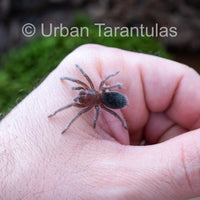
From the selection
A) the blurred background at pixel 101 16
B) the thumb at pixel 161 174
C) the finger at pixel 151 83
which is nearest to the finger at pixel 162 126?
the finger at pixel 151 83

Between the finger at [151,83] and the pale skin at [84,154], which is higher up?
the finger at [151,83]

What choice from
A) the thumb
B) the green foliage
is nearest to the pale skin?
the thumb

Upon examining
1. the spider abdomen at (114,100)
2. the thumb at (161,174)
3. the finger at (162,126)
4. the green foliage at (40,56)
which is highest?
the green foliage at (40,56)

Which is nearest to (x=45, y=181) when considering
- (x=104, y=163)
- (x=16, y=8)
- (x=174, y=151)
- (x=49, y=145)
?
(x=49, y=145)

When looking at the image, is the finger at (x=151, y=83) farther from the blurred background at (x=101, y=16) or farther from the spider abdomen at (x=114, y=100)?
the blurred background at (x=101, y=16)

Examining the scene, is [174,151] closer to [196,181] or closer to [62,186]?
[196,181]

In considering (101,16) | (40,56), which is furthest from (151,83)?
(101,16)
